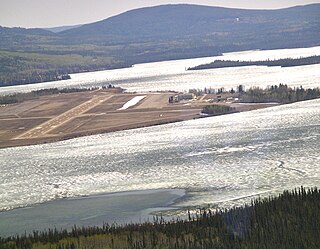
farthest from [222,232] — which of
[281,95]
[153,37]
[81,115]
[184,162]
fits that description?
[153,37]

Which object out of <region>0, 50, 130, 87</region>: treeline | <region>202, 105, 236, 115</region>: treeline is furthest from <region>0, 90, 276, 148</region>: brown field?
<region>0, 50, 130, 87</region>: treeline

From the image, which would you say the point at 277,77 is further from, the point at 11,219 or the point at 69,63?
the point at 69,63

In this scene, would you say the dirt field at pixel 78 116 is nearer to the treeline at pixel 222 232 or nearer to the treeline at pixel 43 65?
the treeline at pixel 222 232

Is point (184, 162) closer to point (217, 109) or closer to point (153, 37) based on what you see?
point (217, 109)

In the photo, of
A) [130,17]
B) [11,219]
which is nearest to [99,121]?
[11,219]

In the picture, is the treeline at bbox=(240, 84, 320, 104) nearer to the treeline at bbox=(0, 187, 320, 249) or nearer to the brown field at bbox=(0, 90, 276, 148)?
the brown field at bbox=(0, 90, 276, 148)

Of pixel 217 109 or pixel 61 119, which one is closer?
pixel 217 109
